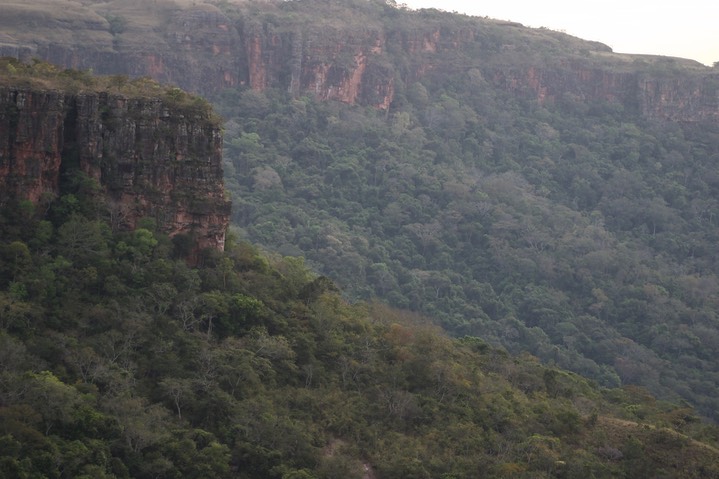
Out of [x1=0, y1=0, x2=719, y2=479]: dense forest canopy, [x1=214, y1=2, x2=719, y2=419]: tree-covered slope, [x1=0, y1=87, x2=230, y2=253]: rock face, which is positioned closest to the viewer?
[x1=0, y1=0, x2=719, y2=479]: dense forest canopy

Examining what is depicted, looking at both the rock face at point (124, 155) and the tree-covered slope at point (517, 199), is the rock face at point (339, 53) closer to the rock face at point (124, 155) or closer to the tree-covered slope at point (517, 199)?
the tree-covered slope at point (517, 199)

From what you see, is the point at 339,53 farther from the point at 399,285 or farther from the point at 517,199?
the point at 399,285

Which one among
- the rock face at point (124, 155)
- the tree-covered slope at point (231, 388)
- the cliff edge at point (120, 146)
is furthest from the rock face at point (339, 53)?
the tree-covered slope at point (231, 388)

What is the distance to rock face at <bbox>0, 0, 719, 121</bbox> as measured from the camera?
73.9 m

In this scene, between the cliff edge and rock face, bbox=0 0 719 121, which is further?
rock face, bbox=0 0 719 121

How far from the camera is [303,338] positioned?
3747 centimetres

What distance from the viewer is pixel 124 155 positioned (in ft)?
122

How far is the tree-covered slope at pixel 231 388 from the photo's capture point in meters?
29.5

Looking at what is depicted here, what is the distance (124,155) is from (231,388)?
28.1 feet

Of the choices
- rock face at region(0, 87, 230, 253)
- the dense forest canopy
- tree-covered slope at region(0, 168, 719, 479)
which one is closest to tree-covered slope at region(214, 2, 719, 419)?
the dense forest canopy

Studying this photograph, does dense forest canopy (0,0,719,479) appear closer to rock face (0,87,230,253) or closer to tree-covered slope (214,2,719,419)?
tree-covered slope (214,2,719,419)

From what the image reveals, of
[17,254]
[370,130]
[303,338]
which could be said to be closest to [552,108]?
[370,130]

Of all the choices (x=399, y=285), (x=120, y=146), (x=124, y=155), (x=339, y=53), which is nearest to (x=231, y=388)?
(x=124, y=155)

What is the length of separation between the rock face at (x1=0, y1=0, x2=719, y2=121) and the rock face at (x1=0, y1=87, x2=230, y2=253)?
3029cm
